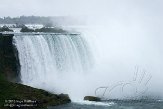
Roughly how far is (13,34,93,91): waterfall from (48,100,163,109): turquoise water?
7.29 metres

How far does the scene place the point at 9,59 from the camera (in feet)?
164

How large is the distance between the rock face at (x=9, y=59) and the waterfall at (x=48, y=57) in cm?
52

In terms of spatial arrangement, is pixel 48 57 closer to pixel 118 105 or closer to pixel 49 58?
pixel 49 58

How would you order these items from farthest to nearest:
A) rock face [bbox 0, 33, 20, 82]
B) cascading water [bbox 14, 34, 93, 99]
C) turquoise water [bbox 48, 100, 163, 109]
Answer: cascading water [bbox 14, 34, 93, 99]
rock face [bbox 0, 33, 20, 82]
turquoise water [bbox 48, 100, 163, 109]

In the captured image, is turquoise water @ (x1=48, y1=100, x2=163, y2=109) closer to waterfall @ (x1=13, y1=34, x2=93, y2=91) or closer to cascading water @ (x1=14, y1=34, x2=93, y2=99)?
cascading water @ (x1=14, y1=34, x2=93, y2=99)

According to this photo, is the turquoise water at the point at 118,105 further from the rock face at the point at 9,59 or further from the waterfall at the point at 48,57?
the rock face at the point at 9,59

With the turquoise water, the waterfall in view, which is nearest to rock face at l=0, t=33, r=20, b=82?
the waterfall

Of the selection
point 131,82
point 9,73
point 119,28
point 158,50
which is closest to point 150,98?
point 131,82

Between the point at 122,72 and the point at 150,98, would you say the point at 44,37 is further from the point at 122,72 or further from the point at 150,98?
the point at 150,98

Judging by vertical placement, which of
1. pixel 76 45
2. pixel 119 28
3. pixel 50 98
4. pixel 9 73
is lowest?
pixel 50 98

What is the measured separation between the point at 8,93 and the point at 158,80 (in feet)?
71.5

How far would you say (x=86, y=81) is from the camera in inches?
2088

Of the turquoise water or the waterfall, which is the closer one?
the turquoise water

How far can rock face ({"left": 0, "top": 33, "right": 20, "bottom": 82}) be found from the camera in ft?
161
